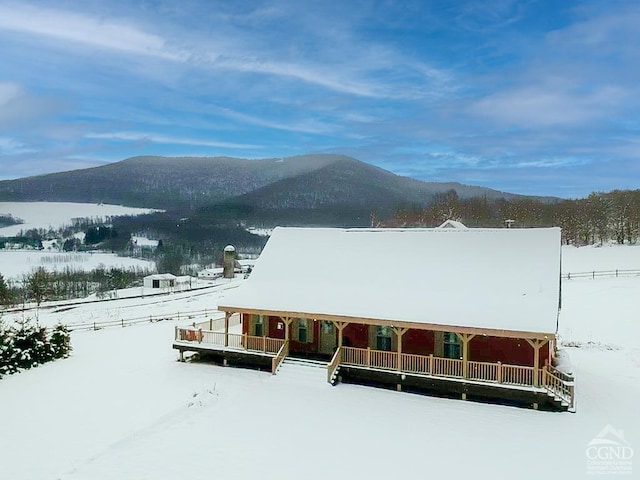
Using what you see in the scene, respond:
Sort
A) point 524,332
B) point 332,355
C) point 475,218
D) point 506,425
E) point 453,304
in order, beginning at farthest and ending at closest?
point 475,218 → point 332,355 → point 453,304 → point 524,332 → point 506,425

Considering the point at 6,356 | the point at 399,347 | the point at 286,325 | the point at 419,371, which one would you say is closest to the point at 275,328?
the point at 286,325

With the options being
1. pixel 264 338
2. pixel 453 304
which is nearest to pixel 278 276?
pixel 264 338

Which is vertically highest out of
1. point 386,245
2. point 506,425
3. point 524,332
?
point 386,245

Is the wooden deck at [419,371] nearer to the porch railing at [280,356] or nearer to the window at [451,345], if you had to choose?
the porch railing at [280,356]

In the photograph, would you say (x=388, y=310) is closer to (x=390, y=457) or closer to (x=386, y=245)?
(x=386, y=245)

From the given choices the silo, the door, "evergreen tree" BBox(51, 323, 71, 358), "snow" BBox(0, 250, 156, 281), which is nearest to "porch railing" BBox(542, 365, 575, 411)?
the door

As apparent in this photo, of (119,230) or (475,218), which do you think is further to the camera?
(119,230)

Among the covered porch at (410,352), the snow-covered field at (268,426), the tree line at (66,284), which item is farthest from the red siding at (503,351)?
the tree line at (66,284)

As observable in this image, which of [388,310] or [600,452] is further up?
[388,310]

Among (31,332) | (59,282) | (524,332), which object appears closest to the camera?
(524,332)
